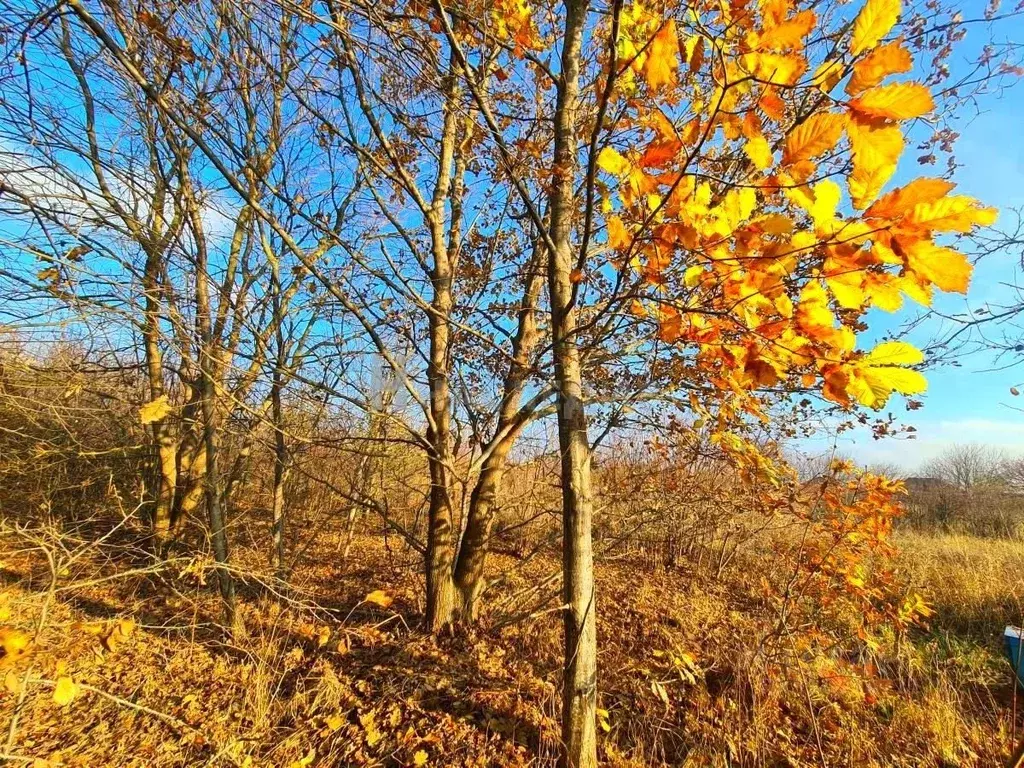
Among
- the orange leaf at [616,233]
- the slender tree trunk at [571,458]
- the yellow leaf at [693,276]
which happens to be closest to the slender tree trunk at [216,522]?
the slender tree trunk at [571,458]

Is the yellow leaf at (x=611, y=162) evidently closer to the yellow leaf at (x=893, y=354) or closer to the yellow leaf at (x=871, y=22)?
the yellow leaf at (x=871, y=22)

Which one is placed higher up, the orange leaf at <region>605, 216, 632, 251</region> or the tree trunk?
the orange leaf at <region>605, 216, 632, 251</region>

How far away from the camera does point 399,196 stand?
3863 mm

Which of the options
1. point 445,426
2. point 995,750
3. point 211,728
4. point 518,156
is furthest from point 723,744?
point 518,156

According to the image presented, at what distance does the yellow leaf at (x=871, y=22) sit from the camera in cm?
83

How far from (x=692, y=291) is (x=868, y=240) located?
0.57m

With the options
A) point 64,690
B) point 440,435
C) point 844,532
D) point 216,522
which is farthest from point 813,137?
point 216,522

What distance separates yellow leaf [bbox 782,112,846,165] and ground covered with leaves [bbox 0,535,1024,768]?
2080mm

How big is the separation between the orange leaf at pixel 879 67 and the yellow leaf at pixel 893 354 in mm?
530

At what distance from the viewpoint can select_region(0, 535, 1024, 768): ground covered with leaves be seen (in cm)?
263

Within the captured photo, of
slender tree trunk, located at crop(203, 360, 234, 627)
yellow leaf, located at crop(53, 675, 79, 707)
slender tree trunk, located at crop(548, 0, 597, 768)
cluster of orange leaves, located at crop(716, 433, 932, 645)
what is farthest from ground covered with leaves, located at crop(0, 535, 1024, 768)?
cluster of orange leaves, located at crop(716, 433, 932, 645)

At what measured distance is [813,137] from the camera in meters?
0.88

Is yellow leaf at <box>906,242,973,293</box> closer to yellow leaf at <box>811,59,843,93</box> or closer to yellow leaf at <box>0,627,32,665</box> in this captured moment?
yellow leaf at <box>811,59,843,93</box>

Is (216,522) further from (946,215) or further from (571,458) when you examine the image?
(946,215)
